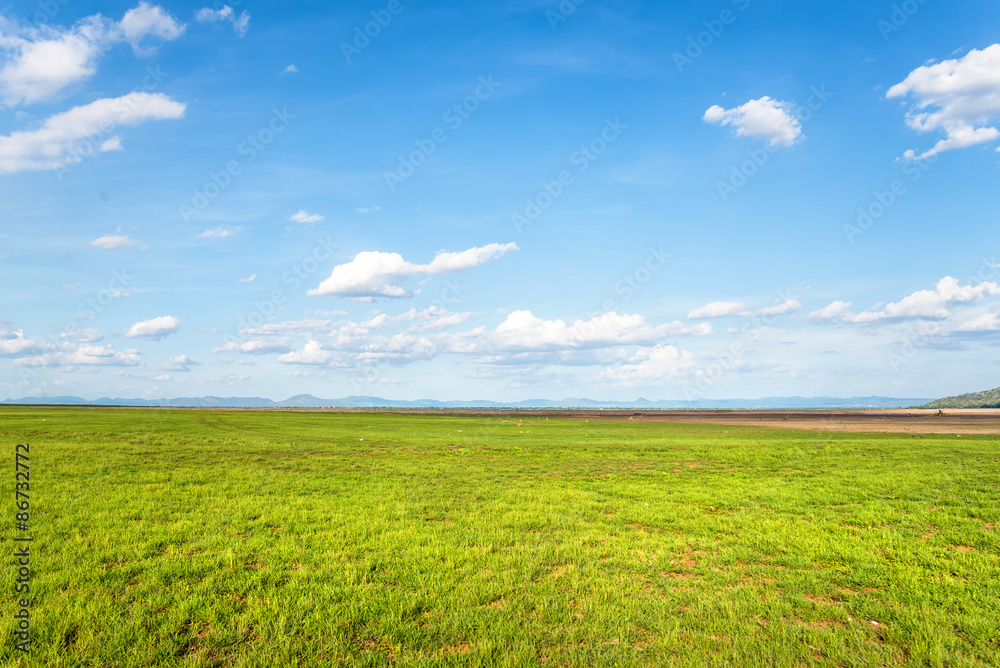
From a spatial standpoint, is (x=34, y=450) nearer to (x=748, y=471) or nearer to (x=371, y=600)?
(x=371, y=600)

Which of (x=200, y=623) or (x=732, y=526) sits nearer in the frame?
(x=200, y=623)

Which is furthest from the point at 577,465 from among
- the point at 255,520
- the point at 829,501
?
the point at 255,520

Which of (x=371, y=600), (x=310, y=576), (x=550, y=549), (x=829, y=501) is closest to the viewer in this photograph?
(x=371, y=600)

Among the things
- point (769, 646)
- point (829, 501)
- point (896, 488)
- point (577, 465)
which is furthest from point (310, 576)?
point (896, 488)

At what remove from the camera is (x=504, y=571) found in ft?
38.8

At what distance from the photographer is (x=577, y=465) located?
102 feet

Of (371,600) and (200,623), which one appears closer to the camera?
(200,623)

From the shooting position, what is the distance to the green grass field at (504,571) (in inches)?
336

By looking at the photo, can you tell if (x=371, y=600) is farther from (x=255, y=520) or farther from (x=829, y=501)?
(x=829, y=501)

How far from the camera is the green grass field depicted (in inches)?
336

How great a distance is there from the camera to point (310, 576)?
444 inches

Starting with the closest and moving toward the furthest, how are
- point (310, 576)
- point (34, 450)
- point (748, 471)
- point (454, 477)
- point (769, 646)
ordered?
point (769, 646), point (310, 576), point (454, 477), point (748, 471), point (34, 450)

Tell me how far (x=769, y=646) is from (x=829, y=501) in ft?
44.8

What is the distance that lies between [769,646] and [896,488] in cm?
1804
